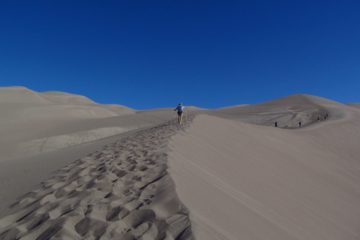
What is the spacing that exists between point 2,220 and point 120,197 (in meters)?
1.41

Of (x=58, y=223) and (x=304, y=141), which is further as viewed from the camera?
(x=304, y=141)

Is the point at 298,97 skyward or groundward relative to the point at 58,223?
skyward

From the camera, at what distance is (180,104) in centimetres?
1434

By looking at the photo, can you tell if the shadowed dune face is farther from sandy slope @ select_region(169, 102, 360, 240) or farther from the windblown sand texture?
the windblown sand texture

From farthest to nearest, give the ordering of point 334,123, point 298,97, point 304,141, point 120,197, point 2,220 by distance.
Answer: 1. point 298,97
2. point 334,123
3. point 304,141
4. point 120,197
5. point 2,220

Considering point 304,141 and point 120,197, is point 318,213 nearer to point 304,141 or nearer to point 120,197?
point 120,197

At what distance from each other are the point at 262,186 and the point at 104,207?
4.33m

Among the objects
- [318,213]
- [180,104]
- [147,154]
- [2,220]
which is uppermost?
[180,104]

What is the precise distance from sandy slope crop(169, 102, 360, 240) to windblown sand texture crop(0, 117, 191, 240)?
A: 26cm

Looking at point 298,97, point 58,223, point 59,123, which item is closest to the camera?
point 58,223

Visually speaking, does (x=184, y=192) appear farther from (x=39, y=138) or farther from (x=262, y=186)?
(x=39, y=138)

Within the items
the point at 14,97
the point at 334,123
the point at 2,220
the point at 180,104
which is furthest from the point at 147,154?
the point at 14,97

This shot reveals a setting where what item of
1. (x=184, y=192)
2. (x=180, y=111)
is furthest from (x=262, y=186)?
(x=180, y=111)

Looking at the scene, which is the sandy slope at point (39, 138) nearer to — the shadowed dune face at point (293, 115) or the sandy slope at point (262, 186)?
the sandy slope at point (262, 186)
